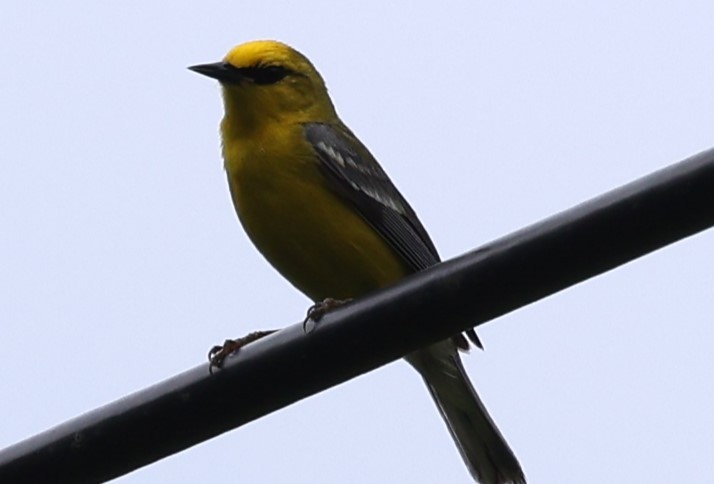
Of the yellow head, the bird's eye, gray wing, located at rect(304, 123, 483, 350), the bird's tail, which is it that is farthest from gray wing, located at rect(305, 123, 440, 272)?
the bird's tail

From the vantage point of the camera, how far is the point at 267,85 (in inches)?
313

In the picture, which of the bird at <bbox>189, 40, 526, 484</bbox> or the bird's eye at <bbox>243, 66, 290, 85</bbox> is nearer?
the bird at <bbox>189, 40, 526, 484</bbox>

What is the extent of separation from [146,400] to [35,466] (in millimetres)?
394

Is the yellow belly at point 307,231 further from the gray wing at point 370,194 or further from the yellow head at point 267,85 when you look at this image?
the yellow head at point 267,85

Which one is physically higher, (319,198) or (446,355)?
(319,198)

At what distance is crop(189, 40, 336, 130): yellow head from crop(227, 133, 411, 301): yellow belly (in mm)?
438

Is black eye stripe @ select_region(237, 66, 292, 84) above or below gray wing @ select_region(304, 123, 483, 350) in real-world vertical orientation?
above

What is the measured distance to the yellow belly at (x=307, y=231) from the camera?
715 centimetres

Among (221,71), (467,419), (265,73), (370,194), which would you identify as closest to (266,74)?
(265,73)

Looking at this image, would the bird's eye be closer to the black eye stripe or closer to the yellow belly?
the black eye stripe

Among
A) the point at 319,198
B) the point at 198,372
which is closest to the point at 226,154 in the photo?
the point at 319,198

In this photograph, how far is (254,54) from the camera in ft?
26.3

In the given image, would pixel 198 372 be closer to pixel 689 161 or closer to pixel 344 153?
pixel 689 161

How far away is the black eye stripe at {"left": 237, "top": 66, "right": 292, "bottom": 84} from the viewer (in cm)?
793
